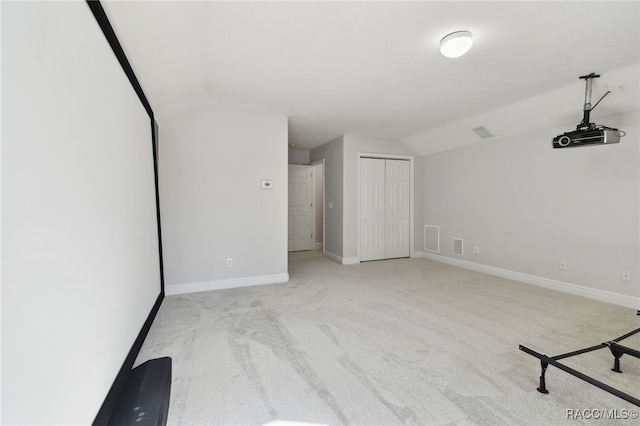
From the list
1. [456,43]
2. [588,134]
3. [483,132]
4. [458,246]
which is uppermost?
[456,43]

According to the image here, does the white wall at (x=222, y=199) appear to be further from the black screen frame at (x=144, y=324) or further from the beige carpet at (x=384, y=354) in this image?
the black screen frame at (x=144, y=324)

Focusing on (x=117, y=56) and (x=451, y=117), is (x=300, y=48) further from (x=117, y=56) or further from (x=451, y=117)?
(x=451, y=117)

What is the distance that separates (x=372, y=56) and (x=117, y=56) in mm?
1973

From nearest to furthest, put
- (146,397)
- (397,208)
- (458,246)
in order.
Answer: (146,397) → (458,246) → (397,208)

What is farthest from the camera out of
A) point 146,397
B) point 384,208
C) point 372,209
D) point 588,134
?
point 384,208

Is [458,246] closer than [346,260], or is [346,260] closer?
[458,246]

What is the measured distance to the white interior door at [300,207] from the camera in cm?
699

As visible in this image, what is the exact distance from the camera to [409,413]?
1.62m

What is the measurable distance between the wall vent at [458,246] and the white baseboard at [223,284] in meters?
3.30

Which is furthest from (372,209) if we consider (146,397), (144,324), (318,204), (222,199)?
(146,397)

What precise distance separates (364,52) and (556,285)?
4025 mm

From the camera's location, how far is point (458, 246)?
17.7 feet

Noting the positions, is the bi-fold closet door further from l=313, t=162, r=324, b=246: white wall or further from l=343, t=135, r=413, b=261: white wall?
l=313, t=162, r=324, b=246: white wall

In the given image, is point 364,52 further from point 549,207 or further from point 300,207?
point 300,207
